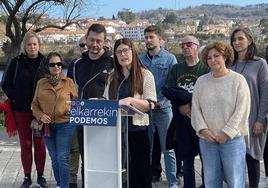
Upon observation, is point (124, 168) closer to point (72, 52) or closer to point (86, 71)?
point (86, 71)

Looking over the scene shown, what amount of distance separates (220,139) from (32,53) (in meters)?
2.57

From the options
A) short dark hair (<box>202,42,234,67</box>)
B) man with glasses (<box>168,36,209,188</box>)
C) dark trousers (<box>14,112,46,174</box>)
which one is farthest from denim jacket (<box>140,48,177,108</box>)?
dark trousers (<box>14,112,46,174</box>)

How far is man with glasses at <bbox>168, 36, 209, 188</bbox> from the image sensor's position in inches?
216

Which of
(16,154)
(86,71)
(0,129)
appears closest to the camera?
(86,71)

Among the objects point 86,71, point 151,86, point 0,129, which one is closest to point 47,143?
point 86,71

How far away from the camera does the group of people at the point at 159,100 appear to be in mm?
4629

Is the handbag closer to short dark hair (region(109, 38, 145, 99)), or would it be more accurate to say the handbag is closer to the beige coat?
the beige coat

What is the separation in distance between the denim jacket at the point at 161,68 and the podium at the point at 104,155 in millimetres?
1411

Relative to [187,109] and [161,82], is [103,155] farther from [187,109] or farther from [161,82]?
[161,82]

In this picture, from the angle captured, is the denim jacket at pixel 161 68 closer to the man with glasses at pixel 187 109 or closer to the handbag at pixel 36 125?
the man with glasses at pixel 187 109

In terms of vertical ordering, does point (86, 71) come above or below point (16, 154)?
above

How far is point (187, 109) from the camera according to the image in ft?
17.7

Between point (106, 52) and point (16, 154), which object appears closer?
point (106, 52)

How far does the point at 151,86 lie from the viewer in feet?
16.1
